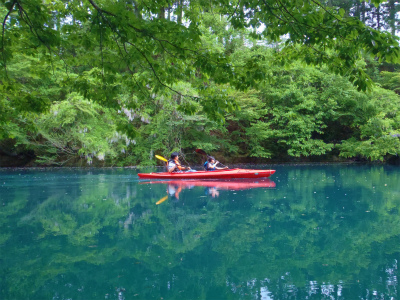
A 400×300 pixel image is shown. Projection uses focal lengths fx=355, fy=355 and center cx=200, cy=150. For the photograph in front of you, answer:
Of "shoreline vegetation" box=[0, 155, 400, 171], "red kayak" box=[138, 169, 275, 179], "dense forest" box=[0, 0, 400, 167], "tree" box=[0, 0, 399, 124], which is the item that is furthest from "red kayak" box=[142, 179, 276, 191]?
"tree" box=[0, 0, 399, 124]

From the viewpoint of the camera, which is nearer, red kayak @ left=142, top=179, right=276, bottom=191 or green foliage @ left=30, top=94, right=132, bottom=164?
red kayak @ left=142, top=179, right=276, bottom=191

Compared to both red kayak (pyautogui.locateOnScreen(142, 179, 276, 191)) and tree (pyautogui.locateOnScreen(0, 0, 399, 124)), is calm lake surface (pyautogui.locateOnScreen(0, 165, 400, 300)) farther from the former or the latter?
red kayak (pyautogui.locateOnScreen(142, 179, 276, 191))

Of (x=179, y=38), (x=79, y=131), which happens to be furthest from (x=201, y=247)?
(x=79, y=131)

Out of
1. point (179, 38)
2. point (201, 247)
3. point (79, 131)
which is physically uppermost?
point (179, 38)

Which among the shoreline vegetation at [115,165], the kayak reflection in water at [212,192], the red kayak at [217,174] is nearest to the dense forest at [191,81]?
the shoreline vegetation at [115,165]

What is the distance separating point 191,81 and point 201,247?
1.91m

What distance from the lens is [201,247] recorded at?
13.5 ft

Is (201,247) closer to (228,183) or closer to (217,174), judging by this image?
(228,183)

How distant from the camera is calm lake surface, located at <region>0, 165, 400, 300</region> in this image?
2939 millimetres

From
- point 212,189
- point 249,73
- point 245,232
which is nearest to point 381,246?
point 245,232

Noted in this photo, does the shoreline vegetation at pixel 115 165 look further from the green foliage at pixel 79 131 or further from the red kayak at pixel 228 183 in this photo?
the red kayak at pixel 228 183

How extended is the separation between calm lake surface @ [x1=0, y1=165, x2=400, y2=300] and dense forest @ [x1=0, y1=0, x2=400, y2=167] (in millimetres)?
1366

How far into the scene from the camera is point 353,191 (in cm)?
843

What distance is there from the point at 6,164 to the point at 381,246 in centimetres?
1823
